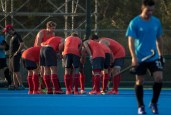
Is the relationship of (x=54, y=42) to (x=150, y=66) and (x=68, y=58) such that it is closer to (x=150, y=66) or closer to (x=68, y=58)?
(x=68, y=58)

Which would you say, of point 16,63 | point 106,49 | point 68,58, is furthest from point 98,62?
point 16,63

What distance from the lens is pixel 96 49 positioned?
19.5 m

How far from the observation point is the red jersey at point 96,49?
19516 mm

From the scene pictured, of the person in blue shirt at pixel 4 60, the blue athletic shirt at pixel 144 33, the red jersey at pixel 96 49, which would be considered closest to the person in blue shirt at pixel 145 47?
the blue athletic shirt at pixel 144 33

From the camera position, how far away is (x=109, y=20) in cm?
4684

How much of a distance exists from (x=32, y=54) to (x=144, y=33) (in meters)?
7.14

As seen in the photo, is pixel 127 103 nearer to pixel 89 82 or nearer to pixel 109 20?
pixel 89 82

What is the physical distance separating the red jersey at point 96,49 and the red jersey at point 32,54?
50.3 inches

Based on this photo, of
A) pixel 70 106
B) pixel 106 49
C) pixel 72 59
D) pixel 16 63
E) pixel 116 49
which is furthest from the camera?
pixel 16 63

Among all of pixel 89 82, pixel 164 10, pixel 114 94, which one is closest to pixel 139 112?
pixel 114 94

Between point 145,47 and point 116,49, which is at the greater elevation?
point 145,47

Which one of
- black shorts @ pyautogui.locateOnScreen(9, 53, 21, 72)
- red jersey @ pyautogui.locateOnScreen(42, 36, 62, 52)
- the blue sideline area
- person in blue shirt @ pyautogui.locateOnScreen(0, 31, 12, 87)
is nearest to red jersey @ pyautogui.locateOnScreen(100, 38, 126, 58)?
red jersey @ pyautogui.locateOnScreen(42, 36, 62, 52)

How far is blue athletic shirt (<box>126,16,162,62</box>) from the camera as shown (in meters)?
12.9

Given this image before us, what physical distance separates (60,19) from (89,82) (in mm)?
19528
